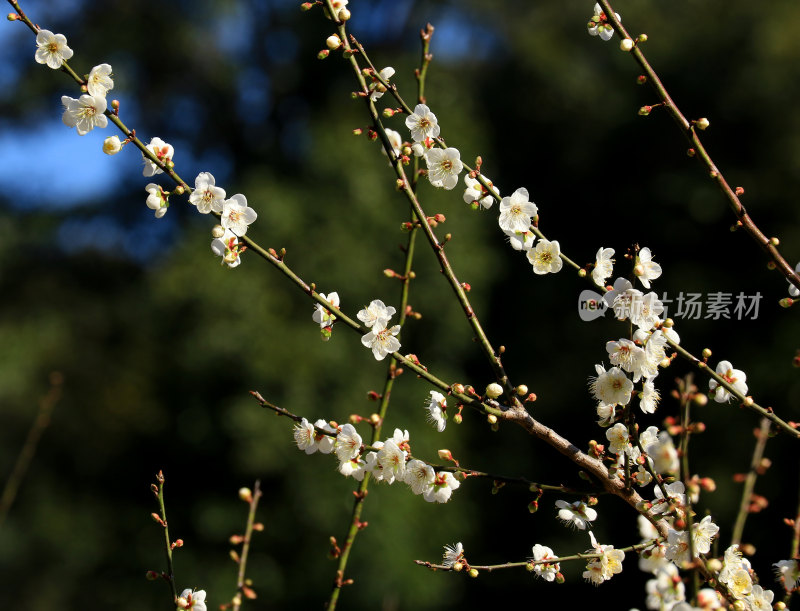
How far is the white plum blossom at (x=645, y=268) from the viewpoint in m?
1.12

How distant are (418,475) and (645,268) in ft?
1.47

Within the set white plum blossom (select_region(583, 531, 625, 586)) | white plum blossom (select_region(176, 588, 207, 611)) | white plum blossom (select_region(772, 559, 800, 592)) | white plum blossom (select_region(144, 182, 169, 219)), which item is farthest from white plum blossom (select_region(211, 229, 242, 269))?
white plum blossom (select_region(772, 559, 800, 592))

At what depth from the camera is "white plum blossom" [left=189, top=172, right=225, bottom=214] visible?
3.83 feet

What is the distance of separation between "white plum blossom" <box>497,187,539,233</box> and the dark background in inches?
120

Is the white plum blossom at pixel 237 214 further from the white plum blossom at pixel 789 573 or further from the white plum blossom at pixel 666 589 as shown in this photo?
the white plum blossom at pixel 789 573

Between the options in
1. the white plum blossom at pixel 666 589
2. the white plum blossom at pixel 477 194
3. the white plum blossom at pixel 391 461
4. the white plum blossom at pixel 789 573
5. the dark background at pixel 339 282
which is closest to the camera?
the white plum blossom at pixel 666 589

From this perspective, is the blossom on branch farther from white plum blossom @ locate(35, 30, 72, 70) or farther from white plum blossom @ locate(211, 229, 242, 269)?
white plum blossom @ locate(35, 30, 72, 70)

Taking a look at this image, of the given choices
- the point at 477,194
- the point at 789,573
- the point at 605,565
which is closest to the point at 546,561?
the point at 605,565

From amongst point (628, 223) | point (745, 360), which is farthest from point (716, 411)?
point (628, 223)

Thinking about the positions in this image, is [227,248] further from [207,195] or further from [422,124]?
[422,124]

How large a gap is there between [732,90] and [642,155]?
1.03 m

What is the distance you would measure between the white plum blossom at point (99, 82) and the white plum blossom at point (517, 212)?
2.00 feet

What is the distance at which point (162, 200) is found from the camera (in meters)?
1.22

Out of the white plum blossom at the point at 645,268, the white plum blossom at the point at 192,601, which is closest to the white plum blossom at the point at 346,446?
the white plum blossom at the point at 192,601
